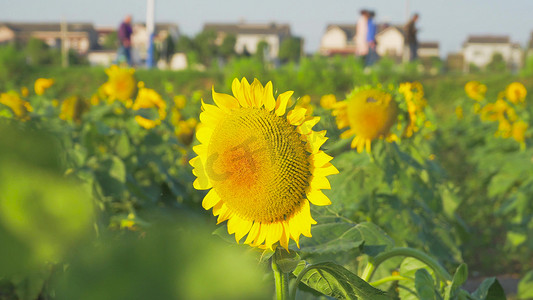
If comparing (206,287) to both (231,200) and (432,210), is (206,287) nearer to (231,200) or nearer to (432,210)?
(231,200)

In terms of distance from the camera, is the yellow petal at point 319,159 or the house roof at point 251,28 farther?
the house roof at point 251,28

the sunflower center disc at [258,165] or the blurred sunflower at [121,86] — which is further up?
the sunflower center disc at [258,165]

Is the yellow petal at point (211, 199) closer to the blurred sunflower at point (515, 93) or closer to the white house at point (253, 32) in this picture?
the blurred sunflower at point (515, 93)

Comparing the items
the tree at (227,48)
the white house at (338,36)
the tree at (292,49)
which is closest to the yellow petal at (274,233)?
the tree at (227,48)

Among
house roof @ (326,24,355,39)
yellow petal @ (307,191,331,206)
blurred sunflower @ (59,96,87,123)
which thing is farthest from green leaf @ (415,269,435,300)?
house roof @ (326,24,355,39)

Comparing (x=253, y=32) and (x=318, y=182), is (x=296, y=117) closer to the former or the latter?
(x=318, y=182)

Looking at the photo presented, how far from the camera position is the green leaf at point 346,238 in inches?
45.7

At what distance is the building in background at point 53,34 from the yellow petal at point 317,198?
149ft

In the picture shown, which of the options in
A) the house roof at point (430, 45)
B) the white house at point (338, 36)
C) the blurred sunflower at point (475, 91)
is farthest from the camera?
the house roof at point (430, 45)

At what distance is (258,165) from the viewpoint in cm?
91

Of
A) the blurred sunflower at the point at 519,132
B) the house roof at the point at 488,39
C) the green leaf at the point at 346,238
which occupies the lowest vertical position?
the blurred sunflower at the point at 519,132

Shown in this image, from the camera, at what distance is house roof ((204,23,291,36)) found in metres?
55.0

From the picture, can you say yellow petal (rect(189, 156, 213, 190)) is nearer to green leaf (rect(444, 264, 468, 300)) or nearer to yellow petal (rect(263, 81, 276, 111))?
yellow petal (rect(263, 81, 276, 111))

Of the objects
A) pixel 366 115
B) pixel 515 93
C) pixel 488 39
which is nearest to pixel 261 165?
pixel 366 115
